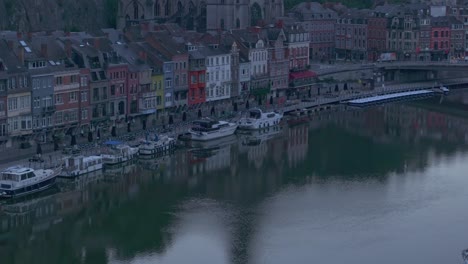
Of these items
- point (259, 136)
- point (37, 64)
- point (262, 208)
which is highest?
point (37, 64)

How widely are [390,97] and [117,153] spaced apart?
2436 cm

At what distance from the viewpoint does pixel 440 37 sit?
3002 inches

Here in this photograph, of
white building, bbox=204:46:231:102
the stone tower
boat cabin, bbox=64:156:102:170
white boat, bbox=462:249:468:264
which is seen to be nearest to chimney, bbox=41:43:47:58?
boat cabin, bbox=64:156:102:170

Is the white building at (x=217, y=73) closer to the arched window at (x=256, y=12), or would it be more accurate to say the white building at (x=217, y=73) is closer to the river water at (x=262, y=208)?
the river water at (x=262, y=208)

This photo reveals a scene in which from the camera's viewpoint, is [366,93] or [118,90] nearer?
[118,90]

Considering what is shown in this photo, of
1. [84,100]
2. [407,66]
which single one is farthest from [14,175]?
[407,66]

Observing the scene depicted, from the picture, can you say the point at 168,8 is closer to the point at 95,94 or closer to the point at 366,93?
the point at 366,93

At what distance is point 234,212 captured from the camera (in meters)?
36.2

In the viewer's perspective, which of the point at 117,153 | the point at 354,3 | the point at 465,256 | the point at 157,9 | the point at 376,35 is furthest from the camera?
the point at 354,3

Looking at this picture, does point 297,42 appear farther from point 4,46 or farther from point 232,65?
point 4,46

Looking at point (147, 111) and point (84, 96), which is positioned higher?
point (84, 96)

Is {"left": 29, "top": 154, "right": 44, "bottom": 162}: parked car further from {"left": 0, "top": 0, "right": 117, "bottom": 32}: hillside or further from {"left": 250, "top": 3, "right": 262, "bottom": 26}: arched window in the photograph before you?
{"left": 250, "top": 3, "right": 262, "bottom": 26}: arched window

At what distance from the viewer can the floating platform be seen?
200 feet

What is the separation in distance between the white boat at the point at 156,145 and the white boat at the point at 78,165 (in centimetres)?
362
